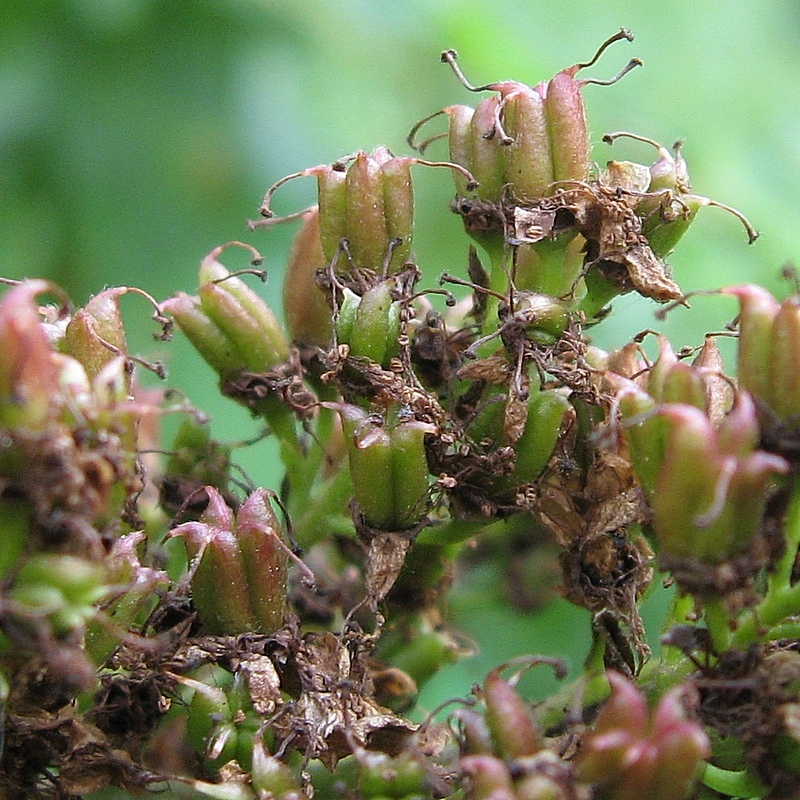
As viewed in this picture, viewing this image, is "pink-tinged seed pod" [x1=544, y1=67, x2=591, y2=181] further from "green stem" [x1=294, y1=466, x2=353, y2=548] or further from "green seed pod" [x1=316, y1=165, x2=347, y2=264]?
"green stem" [x1=294, y1=466, x2=353, y2=548]

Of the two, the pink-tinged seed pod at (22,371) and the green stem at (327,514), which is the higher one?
the pink-tinged seed pod at (22,371)

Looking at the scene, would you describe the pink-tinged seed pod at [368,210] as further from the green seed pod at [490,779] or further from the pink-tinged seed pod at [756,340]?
the green seed pod at [490,779]

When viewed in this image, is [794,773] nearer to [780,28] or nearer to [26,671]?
[26,671]

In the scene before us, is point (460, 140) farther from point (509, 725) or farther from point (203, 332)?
point (509, 725)

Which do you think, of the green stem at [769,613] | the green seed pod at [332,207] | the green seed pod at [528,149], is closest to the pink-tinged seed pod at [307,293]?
the green seed pod at [332,207]

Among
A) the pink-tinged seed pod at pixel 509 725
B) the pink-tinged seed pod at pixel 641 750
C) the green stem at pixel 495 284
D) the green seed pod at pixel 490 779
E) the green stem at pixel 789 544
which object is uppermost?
the green stem at pixel 495 284

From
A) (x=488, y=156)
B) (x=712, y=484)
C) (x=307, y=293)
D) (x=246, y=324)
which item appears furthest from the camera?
(x=307, y=293)

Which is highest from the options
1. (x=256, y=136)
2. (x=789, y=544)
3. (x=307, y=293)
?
(x=256, y=136)

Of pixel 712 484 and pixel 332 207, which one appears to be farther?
pixel 332 207

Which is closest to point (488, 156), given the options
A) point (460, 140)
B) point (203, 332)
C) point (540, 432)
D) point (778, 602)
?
point (460, 140)

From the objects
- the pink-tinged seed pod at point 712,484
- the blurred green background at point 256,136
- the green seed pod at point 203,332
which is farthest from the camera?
the blurred green background at point 256,136
